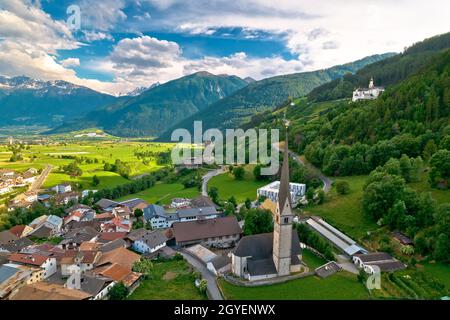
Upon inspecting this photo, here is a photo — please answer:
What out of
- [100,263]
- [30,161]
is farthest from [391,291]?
[30,161]

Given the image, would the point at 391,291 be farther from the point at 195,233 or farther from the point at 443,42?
the point at 443,42

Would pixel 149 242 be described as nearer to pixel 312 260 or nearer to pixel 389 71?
pixel 312 260

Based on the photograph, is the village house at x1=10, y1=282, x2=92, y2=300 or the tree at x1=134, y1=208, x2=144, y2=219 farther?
the tree at x1=134, y1=208, x2=144, y2=219

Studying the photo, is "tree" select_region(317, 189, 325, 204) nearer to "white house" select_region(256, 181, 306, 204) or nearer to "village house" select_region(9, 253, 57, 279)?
"white house" select_region(256, 181, 306, 204)

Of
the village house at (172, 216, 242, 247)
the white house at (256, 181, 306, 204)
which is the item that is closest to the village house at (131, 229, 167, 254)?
the village house at (172, 216, 242, 247)

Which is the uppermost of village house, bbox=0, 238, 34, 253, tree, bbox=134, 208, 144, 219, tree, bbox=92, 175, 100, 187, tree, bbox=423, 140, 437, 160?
tree, bbox=423, 140, 437, 160

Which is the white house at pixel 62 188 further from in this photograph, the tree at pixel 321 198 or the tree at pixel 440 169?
the tree at pixel 440 169
